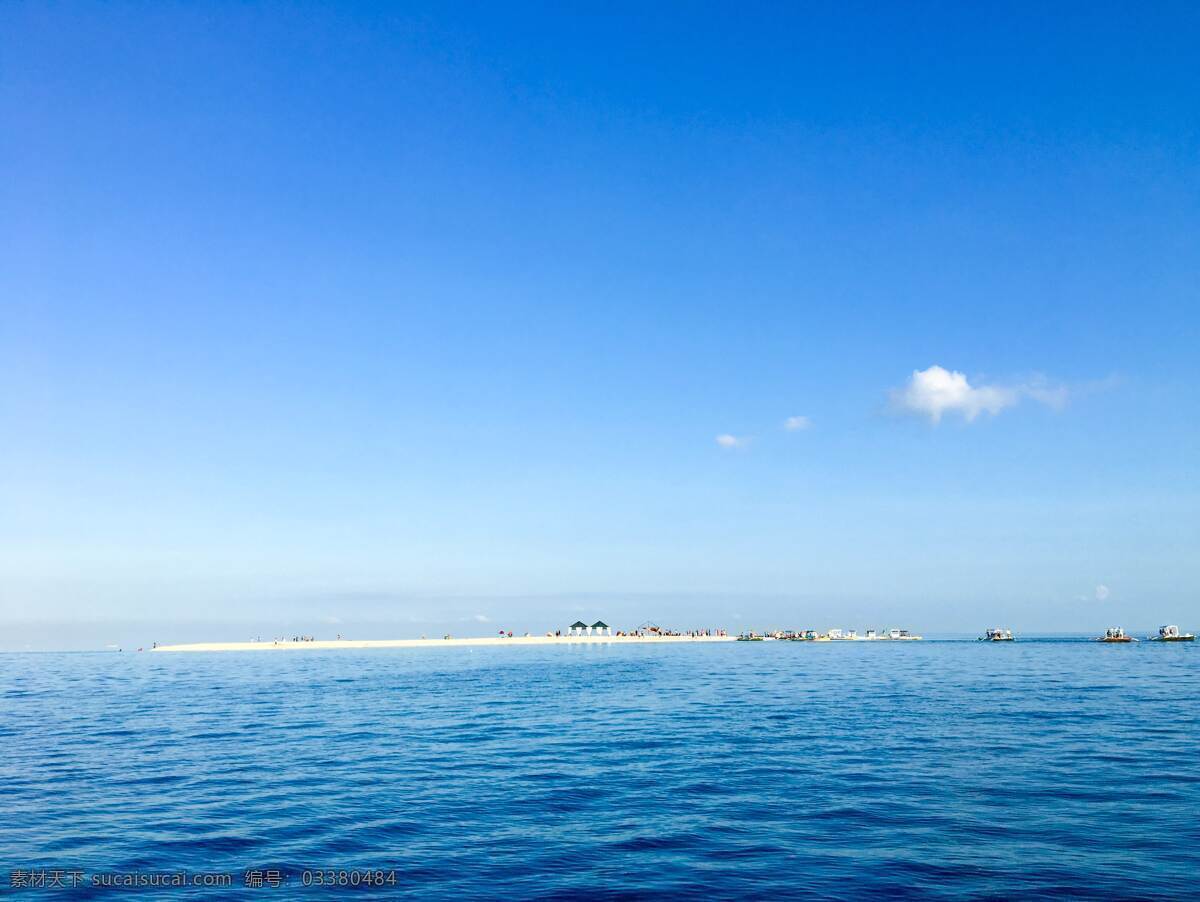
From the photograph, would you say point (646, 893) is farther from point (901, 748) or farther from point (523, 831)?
point (901, 748)

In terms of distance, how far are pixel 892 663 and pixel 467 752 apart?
92482 mm

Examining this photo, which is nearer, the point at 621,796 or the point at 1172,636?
the point at 621,796

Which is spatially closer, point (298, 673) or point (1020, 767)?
point (1020, 767)

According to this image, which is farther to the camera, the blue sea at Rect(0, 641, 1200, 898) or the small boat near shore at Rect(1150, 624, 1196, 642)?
the small boat near shore at Rect(1150, 624, 1196, 642)

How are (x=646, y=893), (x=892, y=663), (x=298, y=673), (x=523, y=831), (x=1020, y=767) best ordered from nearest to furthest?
(x=646, y=893), (x=523, y=831), (x=1020, y=767), (x=298, y=673), (x=892, y=663)

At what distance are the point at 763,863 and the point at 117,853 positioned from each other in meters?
19.1

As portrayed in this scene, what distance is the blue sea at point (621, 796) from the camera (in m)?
21.0

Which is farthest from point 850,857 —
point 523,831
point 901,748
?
point 901,748

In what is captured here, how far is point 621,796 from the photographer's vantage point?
2969 cm

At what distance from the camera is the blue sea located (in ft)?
69.0

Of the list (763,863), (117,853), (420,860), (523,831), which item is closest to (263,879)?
(420,860)

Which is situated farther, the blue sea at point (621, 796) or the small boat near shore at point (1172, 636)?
the small boat near shore at point (1172, 636)

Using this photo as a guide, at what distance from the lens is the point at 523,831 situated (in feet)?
82.5

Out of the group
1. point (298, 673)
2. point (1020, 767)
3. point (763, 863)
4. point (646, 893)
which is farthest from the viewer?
point (298, 673)
